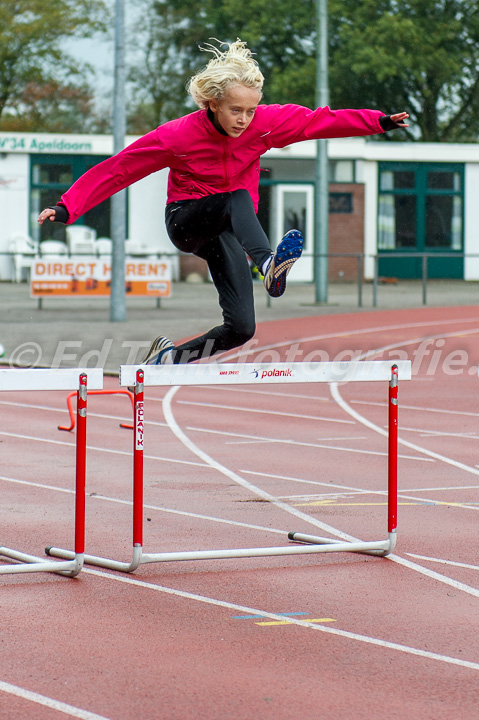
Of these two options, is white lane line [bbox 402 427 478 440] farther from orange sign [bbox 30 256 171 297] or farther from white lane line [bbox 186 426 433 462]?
orange sign [bbox 30 256 171 297]

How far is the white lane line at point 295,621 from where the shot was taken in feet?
16.0

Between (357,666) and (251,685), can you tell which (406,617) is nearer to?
(357,666)

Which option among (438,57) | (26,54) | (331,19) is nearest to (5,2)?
(26,54)

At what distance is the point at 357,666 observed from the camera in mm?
4754

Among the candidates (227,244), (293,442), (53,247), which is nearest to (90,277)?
(53,247)

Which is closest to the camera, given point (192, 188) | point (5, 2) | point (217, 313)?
point (192, 188)

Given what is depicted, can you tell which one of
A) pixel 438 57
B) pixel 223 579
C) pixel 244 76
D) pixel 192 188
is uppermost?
pixel 438 57

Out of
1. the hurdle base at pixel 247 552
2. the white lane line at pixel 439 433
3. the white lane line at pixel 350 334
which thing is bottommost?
the hurdle base at pixel 247 552

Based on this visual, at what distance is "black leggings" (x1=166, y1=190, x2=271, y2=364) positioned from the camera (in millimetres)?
5746

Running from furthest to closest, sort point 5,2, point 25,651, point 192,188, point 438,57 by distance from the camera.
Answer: point 5,2 < point 438,57 < point 192,188 < point 25,651

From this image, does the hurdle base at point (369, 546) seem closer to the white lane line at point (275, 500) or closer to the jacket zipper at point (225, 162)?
the white lane line at point (275, 500)

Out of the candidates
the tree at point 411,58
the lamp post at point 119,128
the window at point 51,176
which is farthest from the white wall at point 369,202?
the lamp post at point 119,128

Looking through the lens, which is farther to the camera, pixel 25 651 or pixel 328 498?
pixel 328 498

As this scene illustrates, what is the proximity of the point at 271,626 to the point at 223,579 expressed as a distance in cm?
97
